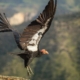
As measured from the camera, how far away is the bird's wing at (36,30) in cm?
1513

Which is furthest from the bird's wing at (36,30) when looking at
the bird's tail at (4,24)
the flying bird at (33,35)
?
the bird's tail at (4,24)

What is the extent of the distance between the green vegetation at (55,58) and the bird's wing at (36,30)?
256 ft

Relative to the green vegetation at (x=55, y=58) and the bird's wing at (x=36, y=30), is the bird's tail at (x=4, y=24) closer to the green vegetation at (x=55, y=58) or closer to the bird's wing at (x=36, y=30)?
the bird's wing at (x=36, y=30)

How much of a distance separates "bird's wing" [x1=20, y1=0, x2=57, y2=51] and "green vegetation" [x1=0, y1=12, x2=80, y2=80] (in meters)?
78.0

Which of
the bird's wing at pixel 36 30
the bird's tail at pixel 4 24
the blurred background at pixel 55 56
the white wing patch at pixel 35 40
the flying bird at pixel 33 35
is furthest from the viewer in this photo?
the blurred background at pixel 55 56

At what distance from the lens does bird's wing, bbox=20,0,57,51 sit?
596 inches

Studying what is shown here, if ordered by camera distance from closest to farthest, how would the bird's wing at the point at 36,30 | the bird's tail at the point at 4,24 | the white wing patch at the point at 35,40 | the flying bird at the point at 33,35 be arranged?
the bird's wing at the point at 36,30 < the flying bird at the point at 33,35 < the white wing patch at the point at 35,40 < the bird's tail at the point at 4,24

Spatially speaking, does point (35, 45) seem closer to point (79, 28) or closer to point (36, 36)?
point (36, 36)

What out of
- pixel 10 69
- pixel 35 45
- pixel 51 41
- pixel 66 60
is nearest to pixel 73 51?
pixel 66 60

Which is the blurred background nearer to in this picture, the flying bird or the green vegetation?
Result: the green vegetation

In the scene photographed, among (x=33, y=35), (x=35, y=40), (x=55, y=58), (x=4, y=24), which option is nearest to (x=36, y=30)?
(x=33, y=35)

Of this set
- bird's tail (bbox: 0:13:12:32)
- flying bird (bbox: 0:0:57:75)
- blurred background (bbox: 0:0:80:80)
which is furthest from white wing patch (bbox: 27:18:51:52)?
blurred background (bbox: 0:0:80:80)

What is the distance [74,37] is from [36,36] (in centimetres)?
10500

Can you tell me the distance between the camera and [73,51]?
110312 millimetres
